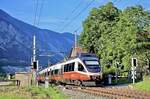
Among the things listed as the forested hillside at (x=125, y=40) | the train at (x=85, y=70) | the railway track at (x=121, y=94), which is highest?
the forested hillside at (x=125, y=40)

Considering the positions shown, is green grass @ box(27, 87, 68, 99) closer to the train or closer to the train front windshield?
the train

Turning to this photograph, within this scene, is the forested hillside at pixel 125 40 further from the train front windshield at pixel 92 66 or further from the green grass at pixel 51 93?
the green grass at pixel 51 93

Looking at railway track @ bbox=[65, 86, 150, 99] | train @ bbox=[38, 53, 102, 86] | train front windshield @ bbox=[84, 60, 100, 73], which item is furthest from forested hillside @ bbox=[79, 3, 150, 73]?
railway track @ bbox=[65, 86, 150, 99]

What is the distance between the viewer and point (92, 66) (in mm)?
49969

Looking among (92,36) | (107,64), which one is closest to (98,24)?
(92,36)

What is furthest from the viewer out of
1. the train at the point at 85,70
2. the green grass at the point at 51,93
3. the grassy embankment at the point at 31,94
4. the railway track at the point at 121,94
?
the train at the point at 85,70

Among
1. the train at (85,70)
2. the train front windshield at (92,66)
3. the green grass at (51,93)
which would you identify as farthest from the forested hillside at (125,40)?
the green grass at (51,93)

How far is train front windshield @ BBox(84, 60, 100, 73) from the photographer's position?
49.7 metres

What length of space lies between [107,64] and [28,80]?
12.8 metres

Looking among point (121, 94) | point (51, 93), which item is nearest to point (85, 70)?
point (51, 93)

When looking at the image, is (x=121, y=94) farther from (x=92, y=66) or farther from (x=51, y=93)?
(x=92, y=66)

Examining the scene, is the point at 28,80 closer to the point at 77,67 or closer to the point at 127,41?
the point at 127,41

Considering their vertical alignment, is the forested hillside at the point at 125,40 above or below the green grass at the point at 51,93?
above

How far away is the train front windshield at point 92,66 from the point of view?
49656mm
